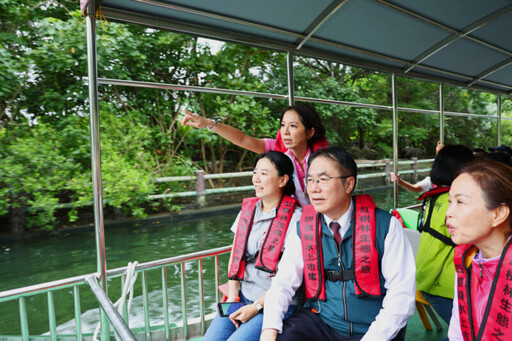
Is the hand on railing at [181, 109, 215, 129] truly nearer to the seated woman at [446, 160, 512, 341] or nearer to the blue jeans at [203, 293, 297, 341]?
the blue jeans at [203, 293, 297, 341]

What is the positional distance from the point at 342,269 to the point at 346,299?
0.12 meters

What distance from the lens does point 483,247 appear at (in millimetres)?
1240

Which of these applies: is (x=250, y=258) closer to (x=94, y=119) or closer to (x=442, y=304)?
(x=442, y=304)

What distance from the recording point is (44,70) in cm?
803

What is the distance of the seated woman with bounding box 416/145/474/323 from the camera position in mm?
1853

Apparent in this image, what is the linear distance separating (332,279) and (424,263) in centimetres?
67

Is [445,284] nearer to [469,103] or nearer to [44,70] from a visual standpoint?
[44,70]

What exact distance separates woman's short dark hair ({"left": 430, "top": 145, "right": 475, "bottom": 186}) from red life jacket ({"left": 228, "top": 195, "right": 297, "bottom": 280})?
Result: 0.85m

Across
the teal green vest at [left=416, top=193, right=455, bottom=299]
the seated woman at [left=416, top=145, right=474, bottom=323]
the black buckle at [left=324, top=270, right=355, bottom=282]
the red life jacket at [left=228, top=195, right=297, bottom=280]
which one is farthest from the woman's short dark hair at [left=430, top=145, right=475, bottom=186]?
the black buckle at [left=324, top=270, right=355, bottom=282]

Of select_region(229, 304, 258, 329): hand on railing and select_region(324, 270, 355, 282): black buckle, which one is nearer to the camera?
select_region(324, 270, 355, 282): black buckle

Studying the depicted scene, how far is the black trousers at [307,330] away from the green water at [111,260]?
379 centimetres

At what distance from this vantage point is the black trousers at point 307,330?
58.7 inches

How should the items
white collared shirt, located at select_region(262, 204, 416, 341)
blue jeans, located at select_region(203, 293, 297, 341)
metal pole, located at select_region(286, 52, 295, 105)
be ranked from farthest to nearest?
metal pole, located at select_region(286, 52, 295, 105) < blue jeans, located at select_region(203, 293, 297, 341) < white collared shirt, located at select_region(262, 204, 416, 341)

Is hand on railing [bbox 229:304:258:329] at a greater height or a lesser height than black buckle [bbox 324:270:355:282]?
lesser
